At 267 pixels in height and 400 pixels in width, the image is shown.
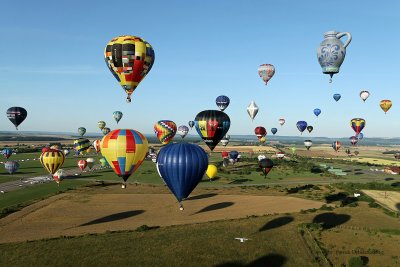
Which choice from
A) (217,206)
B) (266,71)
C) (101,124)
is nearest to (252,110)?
(266,71)

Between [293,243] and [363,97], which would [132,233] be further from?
[363,97]

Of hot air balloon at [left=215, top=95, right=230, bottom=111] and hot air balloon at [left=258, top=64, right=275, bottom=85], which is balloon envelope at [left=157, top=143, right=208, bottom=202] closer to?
hot air balloon at [left=258, top=64, right=275, bottom=85]

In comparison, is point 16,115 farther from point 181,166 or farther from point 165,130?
point 181,166

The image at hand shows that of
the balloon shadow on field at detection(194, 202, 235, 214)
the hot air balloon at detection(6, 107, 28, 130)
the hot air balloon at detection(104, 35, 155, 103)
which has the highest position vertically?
the hot air balloon at detection(104, 35, 155, 103)

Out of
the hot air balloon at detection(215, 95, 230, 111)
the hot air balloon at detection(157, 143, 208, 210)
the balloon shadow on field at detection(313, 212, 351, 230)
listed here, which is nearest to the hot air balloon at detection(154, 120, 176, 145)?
the hot air balloon at detection(215, 95, 230, 111)

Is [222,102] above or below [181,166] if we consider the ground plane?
above
